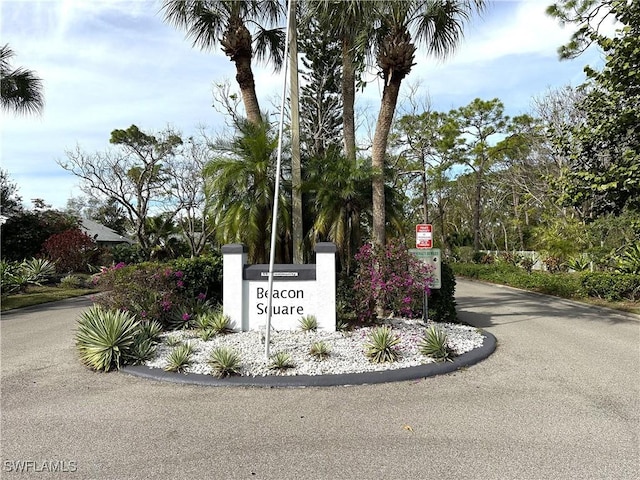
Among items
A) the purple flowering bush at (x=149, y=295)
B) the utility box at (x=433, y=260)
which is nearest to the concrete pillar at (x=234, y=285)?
the purple flowering bush at (x=149, y=295)

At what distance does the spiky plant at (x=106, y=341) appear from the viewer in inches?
248

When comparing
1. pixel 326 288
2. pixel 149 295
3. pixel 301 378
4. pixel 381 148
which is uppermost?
pixel 381 148

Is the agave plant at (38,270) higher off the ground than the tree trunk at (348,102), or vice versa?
the tree trunk at (348,102)

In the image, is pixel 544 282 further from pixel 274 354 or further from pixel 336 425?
pixel 336 425

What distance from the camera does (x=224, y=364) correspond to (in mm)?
5797

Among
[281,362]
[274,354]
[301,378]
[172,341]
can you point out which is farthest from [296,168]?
[301,378]

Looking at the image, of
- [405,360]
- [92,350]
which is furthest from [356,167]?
[92,350]

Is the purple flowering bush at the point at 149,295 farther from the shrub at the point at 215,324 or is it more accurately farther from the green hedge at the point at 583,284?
the green hedge at the point at 583,284

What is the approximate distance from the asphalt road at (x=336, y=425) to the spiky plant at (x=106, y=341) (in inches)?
8.8

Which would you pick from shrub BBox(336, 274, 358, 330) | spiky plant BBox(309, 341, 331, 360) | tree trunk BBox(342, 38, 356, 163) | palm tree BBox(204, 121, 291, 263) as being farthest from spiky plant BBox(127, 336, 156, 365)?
tree trunk BBox(342, 38, 356, 163)

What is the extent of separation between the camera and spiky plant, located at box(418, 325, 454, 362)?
6.46 m

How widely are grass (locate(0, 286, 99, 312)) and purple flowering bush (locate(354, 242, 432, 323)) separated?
38.0ft

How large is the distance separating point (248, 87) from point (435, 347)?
25.6 ft

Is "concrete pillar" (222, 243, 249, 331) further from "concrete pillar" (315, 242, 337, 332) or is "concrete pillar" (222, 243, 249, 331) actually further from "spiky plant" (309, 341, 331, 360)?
"spiky plant" (309, 341, 331, 360)
